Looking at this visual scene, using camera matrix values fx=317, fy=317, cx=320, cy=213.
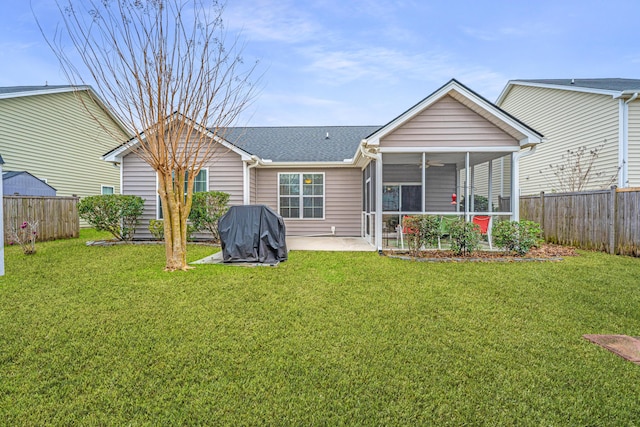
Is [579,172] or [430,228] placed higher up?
[579,172]

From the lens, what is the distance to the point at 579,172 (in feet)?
37.1

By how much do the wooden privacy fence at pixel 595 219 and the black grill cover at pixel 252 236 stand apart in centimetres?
788

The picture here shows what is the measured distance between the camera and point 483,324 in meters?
3.51

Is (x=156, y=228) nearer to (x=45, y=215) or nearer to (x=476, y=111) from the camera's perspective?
(x=45, y=215)

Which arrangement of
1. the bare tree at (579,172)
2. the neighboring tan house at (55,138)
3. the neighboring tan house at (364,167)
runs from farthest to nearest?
the neighboring tan house at (55,138) → the bare tree at (579,172) → the neighboring tan house at (364,167)

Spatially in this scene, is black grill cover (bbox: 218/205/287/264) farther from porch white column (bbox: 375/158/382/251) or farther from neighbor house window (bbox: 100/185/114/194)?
neighbor house window (bbox: 100/185/114/194)

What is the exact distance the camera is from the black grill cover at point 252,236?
274 inches

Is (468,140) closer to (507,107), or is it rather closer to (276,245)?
(276,245)

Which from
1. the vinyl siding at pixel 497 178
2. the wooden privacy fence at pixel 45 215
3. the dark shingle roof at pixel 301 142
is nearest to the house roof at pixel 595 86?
the vinyl siding at pixel 497 178

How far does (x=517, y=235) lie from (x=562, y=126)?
26.9 feet

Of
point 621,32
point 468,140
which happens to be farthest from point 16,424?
point 621,32

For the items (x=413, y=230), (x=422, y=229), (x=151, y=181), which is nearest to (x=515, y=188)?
(x=422, y=229)

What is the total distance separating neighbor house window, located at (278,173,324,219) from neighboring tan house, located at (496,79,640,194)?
7299mm

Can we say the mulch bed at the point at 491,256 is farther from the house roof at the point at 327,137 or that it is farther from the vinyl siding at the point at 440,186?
the vinyl siding at the point at 440,186
